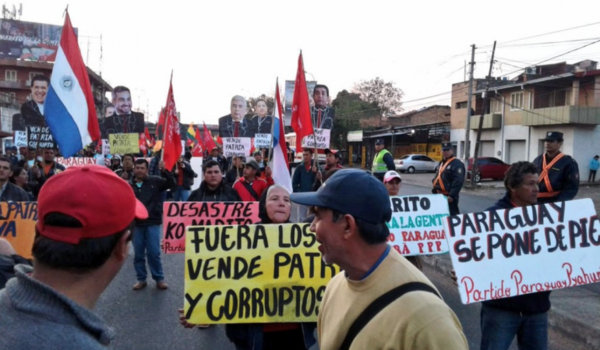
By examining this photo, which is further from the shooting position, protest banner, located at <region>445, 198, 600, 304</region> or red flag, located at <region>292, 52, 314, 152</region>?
red flag, located at <region>292, 52, 314, 152</region>

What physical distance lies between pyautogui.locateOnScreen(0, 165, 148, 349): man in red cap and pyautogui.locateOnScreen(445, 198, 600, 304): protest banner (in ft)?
8.43

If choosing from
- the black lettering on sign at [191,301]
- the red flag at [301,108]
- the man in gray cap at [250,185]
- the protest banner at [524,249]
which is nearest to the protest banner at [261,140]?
the red flag at [301,108]

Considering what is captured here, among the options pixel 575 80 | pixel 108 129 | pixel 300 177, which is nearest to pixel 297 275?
pixel 300 177

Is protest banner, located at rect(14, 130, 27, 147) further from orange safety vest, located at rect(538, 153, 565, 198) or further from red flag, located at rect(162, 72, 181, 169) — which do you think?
orange safety vest, located at rect(538, 153, 565, 198)

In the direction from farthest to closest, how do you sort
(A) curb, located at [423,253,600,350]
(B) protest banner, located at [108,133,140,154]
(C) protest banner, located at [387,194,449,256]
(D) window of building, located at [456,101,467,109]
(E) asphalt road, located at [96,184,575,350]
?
(D) window of building, located at [456,101,467,109] → (B) protest banner, located at [108,133,140,154] → (C) protest banner, located at [387,194,449,256] → (E) asphalt road, located at [96,184,575,350] → (A) curb, located at [423,253,600,350]

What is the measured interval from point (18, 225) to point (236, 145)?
26.3 ft

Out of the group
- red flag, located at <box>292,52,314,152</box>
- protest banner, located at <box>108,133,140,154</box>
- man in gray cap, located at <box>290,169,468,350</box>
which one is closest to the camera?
man in gray cap, located at <box>290,169,468,350</box>

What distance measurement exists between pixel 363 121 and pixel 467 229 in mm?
56203

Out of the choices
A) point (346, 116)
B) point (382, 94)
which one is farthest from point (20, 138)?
point (382, 94)

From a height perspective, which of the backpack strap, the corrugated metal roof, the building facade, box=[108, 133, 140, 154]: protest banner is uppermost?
the corrugated metal roof

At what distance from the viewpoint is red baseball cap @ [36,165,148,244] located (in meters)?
1.29

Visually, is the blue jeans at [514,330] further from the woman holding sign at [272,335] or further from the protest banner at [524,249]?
the woman holding sign at [272,335]

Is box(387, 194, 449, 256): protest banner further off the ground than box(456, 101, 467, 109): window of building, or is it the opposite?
box(456, 101, 467, 109): window of building

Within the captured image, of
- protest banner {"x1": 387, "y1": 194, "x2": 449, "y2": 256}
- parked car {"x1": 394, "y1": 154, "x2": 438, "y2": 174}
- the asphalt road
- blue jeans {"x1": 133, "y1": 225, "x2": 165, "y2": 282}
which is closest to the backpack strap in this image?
the asphalt road
